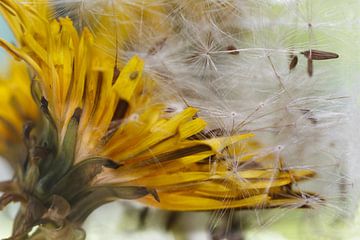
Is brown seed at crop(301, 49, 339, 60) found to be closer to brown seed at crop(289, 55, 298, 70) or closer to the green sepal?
brown seed at crop(289, 55, 298, 70)

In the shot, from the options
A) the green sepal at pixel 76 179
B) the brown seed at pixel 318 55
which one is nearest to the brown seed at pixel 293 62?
the brown seed at pixel 318 55

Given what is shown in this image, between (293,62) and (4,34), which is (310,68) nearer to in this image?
(293,62)

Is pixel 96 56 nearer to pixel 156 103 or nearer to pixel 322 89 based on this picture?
pixel 156 103

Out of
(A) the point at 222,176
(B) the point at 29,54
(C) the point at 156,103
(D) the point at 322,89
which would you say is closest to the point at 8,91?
(B) the point at 29,54

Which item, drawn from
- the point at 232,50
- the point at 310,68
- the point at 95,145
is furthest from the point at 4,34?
the point at 310,68

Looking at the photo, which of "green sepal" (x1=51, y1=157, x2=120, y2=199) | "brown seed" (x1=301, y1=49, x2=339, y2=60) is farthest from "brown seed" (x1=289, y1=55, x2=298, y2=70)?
"green sepal" (x1=51, y1=157, x2=120, y2=199)
